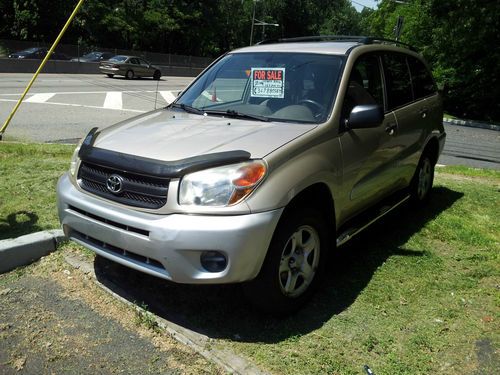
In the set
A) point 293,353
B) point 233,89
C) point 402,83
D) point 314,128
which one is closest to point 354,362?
point 293,353

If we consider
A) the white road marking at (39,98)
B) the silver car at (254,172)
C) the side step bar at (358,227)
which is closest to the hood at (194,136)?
the silver car at (254,172)

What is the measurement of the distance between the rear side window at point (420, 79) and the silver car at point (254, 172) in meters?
0.66


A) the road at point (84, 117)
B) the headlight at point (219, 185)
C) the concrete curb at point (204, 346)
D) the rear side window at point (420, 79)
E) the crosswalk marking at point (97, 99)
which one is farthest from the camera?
the crosswalk marking at point (97, 99)

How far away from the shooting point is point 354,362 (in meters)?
2.96

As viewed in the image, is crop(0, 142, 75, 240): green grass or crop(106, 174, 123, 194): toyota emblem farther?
crop(0, 142, 75, 240): green grass

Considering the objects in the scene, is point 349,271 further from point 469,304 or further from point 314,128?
point 314,128

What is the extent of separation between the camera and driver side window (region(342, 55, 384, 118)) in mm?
4030

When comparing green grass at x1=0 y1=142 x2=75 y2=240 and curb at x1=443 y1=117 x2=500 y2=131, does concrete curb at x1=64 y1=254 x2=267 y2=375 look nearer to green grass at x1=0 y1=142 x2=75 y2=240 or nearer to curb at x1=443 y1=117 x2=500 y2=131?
green grass at x1=0 y1=142 x2=75 y2=240

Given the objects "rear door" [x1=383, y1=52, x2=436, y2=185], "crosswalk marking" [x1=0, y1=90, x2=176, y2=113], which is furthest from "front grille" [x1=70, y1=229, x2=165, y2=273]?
"crosswalk marking" [x1=0, y1=90, x2=176, y2=113]

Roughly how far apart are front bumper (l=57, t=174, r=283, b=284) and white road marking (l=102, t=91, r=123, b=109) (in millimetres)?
12871

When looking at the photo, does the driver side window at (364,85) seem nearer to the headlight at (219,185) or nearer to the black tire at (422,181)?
the headlight at (219,185)

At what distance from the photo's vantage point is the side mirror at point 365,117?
3.71 m

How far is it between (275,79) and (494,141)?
13.3 metres

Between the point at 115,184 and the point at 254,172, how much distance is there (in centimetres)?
92
